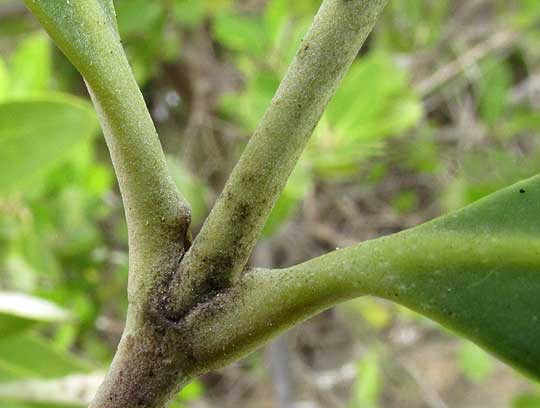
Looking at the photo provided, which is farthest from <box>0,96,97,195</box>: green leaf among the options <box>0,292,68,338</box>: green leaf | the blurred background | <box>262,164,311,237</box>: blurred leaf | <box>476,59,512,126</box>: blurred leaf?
<box>476,59,512,126</box>: blurred leaf

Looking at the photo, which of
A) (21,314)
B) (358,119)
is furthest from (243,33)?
(21,314)

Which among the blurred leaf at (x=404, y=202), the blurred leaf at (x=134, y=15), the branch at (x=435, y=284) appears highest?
the branch at (x=435, y=284)

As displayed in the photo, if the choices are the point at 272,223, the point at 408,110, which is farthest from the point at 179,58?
the point at 272,223

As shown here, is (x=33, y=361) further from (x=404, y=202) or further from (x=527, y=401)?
(x=404, y=202)

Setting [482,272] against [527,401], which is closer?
[482,272]

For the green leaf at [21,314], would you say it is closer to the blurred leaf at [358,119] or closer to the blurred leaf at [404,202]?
the blurred leaf at [358,119]

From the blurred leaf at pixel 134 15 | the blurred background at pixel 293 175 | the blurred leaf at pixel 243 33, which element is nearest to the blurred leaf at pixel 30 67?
the blurred background at pixel 293 175
